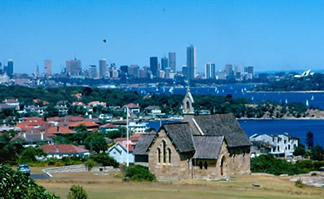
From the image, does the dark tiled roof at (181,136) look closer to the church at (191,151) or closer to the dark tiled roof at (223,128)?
the church at (191,151)

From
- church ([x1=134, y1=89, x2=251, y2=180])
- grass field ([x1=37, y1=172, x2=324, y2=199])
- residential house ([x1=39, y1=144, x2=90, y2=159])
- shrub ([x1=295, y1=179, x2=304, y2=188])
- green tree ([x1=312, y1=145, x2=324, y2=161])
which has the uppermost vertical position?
church ([x1=134, y1=89, x2=251, y2=180])

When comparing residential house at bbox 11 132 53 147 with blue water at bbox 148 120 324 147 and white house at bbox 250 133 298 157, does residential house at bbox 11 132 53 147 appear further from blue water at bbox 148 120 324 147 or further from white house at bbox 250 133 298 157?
blue water at bbox 148 120 324 147

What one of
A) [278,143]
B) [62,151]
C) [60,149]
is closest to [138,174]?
[62,151]

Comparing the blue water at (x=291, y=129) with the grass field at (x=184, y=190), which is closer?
the grass field at (x=184, y=190)

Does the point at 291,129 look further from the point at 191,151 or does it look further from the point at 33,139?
the point at 191,151

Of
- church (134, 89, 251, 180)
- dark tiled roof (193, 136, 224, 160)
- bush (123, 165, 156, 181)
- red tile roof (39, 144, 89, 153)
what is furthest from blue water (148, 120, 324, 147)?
bush (123, 165, 156, 181)

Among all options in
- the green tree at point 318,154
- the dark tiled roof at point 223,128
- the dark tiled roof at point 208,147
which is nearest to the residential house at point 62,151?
the green tree at point 318,154

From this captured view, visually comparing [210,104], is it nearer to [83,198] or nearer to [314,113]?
[314,113]

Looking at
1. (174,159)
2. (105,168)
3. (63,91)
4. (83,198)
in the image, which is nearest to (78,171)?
(105,168)
